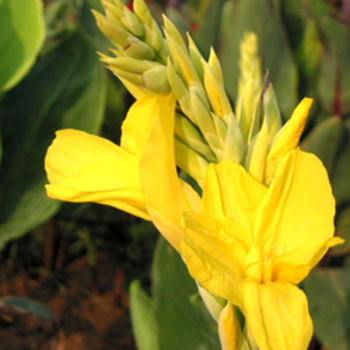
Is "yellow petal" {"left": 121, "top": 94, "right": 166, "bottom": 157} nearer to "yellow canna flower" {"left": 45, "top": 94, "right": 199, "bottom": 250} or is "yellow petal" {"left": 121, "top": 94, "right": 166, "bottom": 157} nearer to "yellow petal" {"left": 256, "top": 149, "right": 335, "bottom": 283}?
"yellow canna flower" {"left": 45, "top": 94, "right": 199, "bottom": 250}

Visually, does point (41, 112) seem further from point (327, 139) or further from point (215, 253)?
point (215, 253)

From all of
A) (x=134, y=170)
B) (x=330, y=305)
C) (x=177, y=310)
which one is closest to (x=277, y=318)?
(x=134, y=170)

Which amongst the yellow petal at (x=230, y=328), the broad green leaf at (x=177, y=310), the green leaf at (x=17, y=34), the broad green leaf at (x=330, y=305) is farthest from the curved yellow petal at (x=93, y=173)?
the broad green leaf at (x=330, y=305)

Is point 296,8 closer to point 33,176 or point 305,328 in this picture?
point 33,176

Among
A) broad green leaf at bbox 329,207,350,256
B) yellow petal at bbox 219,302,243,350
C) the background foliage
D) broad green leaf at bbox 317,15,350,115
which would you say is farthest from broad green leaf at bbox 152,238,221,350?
broad green leaf at bbox 317,15,350,115

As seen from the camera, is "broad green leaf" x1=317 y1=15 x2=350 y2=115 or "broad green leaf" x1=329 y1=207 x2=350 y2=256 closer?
"broad green leaf" x1=329 y1=207 x2=350 y2=256

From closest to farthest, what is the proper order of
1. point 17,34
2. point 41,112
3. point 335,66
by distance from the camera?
point 17,34
point 41,112
point 335,66
